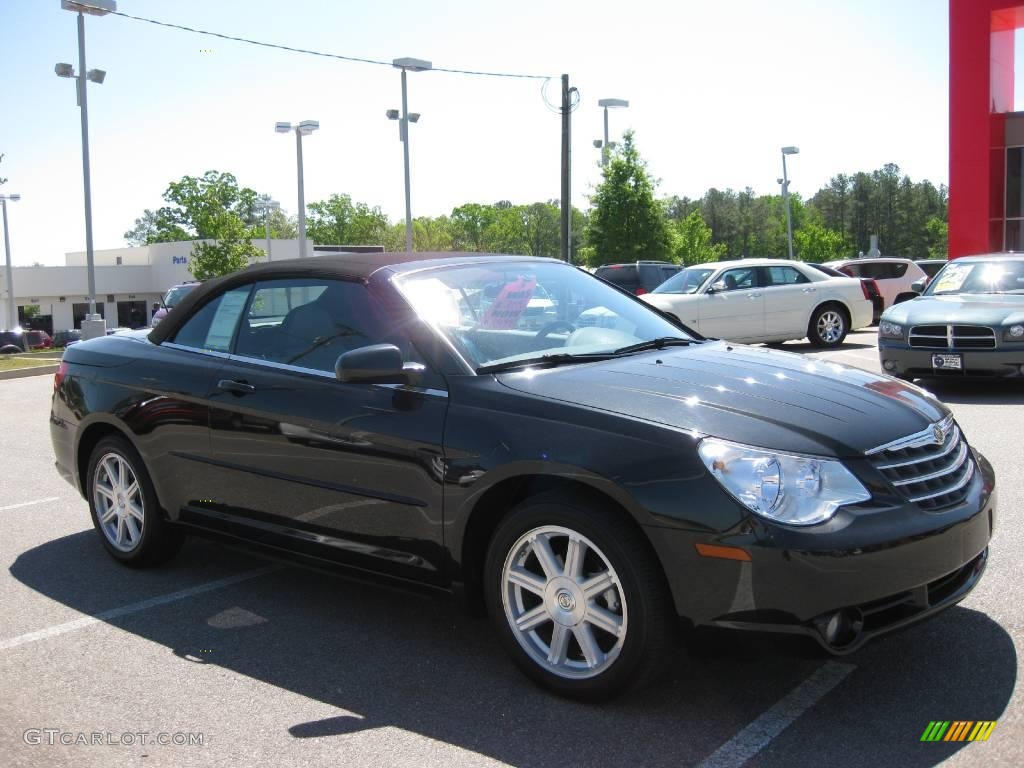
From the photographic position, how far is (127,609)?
4.69 m

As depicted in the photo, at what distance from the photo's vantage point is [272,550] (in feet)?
14.6

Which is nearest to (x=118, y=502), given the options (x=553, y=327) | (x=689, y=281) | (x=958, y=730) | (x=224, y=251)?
(x=553, y=327)

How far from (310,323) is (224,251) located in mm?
65460

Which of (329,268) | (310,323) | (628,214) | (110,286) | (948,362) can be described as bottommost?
(948,362)

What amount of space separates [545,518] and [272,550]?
157 cm

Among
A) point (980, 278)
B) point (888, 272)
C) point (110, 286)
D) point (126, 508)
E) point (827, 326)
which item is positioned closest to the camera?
point (126, 508)

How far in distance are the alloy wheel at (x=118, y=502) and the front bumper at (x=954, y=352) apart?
8454 millimetres

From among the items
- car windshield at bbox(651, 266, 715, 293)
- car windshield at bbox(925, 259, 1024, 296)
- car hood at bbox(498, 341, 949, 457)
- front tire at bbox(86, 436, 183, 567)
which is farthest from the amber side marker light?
car windshield at bbox(651, 266, 715, 293)

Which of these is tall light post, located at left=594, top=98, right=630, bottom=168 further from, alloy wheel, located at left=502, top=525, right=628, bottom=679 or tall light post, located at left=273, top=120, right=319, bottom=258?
alloy wheel, located at left=502, top=525, right=628, bottom=679

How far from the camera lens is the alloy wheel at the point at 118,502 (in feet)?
17.1

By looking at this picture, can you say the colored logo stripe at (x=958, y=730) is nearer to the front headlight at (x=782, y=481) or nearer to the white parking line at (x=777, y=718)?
the white parking line at (x=777, y=718)

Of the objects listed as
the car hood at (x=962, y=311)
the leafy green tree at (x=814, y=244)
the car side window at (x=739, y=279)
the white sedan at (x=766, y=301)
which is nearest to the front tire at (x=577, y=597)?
the car hood at (x=962, y=311)

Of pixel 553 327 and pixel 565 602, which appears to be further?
pixel 553 327

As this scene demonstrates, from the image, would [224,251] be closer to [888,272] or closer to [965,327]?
[888,272]
